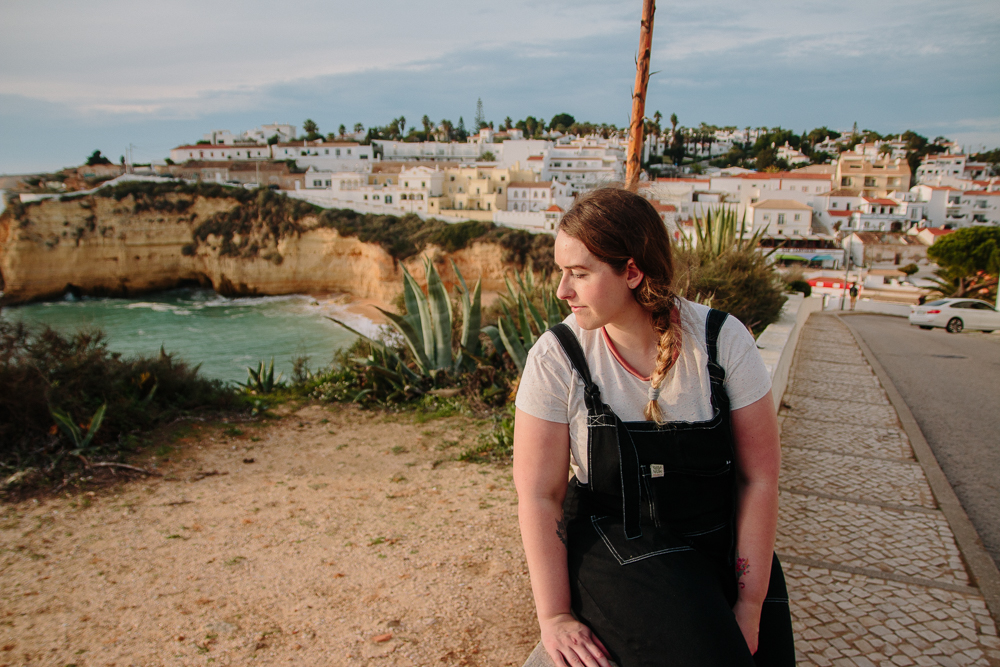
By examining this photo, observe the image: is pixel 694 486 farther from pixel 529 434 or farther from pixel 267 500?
pixel 267 500

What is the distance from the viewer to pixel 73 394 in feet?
15.1

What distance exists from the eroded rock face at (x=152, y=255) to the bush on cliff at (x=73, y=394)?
3546 cm

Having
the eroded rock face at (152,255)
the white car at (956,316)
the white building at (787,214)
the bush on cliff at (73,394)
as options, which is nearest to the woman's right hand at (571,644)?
the bush on cliff at (73,394)

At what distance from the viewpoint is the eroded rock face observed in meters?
43.1

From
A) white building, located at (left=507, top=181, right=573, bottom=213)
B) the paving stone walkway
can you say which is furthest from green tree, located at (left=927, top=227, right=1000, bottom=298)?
the paving stone walkway

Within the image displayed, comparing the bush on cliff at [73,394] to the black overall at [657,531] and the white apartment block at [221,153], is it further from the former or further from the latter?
the white apartment block at [221,153]

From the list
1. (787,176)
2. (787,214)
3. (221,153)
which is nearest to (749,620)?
(787,214)

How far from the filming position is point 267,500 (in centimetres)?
368

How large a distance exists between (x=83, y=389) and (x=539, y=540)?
15.5ft

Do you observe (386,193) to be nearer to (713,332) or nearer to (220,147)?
(220,147)

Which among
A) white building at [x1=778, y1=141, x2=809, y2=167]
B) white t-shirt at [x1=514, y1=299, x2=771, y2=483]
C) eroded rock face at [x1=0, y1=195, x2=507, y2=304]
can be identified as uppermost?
white building at [x1=778, y1=141, x2=809, y2=167]

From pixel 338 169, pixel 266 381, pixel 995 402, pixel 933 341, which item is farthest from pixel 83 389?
pixel 338 169

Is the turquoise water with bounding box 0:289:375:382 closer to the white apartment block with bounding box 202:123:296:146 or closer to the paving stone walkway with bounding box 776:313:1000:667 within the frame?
the paving stone walkway with bounding box 776:313:1000:667

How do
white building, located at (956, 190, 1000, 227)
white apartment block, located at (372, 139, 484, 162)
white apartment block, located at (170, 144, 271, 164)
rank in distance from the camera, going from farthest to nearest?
white apartment block, located at (372, 139, 484, 162) → white apartment block, located at (170, 144, 271, 164) → white building, located at (956, 190, 1000, 227)
